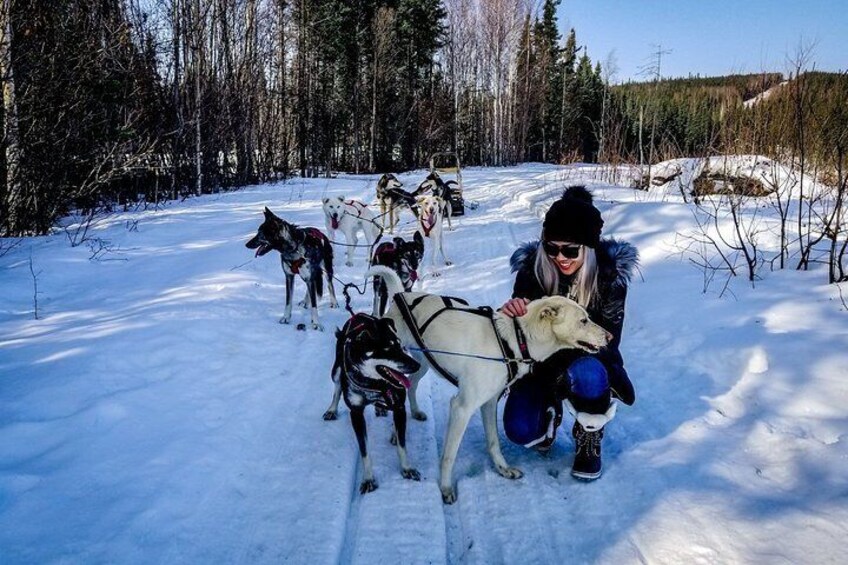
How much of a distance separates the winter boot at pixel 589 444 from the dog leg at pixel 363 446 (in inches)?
43.8

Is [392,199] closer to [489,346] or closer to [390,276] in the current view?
[390,276]

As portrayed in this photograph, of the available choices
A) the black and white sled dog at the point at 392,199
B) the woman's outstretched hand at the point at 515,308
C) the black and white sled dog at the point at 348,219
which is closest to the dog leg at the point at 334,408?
the woman's outstretched hand at the point at 515,308

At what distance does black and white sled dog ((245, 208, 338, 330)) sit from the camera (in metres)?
4.91

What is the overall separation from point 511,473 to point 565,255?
1.27m

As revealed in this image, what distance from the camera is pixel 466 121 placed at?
107 ft

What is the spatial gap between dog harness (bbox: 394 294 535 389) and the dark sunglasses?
48 cm

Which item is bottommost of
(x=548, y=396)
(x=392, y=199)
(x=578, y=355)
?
(x=548, y=396)

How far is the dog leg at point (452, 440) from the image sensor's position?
8.18ft

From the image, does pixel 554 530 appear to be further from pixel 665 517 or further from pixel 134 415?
pixel 134 415

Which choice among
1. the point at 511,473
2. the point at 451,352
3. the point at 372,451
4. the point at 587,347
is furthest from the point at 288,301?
the point at 587,347

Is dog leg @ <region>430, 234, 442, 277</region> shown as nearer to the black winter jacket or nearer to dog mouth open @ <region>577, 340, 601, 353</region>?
the black winter jacket

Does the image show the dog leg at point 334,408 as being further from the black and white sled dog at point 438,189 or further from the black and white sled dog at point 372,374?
the black and white sled dog at point 438,189

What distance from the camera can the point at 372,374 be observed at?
8.11 feet

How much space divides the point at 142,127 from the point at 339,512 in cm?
1330
